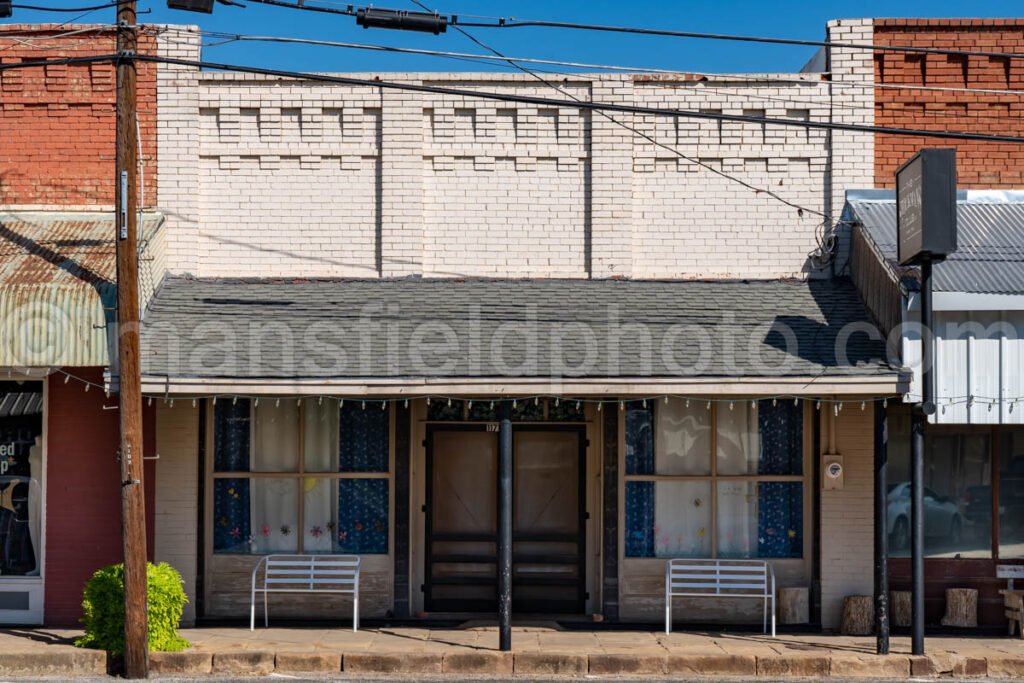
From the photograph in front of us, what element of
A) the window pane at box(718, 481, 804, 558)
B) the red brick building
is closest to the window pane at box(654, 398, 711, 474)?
the window pane at box(718, 481, 804, 558)

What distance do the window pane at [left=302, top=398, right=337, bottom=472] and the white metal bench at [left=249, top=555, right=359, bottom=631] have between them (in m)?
1.02

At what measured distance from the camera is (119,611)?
10797 mm

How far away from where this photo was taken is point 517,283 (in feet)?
42.7

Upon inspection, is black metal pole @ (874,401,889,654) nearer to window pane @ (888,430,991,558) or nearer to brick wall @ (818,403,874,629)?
brick wall @ (818,403,874,629)

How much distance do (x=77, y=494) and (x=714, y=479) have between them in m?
6.97

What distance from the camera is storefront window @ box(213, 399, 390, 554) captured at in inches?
510

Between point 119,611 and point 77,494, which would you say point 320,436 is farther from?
point 119,611

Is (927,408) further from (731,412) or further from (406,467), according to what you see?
(406,467)

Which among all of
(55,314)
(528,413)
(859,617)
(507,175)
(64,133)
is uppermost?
(64,133)

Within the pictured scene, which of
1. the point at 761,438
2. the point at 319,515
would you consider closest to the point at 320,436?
the point at 319,515

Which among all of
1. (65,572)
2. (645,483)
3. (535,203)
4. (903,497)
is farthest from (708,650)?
(65,572)

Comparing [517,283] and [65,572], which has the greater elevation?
[517,283]

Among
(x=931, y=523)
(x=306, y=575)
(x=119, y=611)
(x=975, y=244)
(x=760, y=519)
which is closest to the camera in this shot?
(x=119, y=611)

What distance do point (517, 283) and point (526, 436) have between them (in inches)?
69.5
